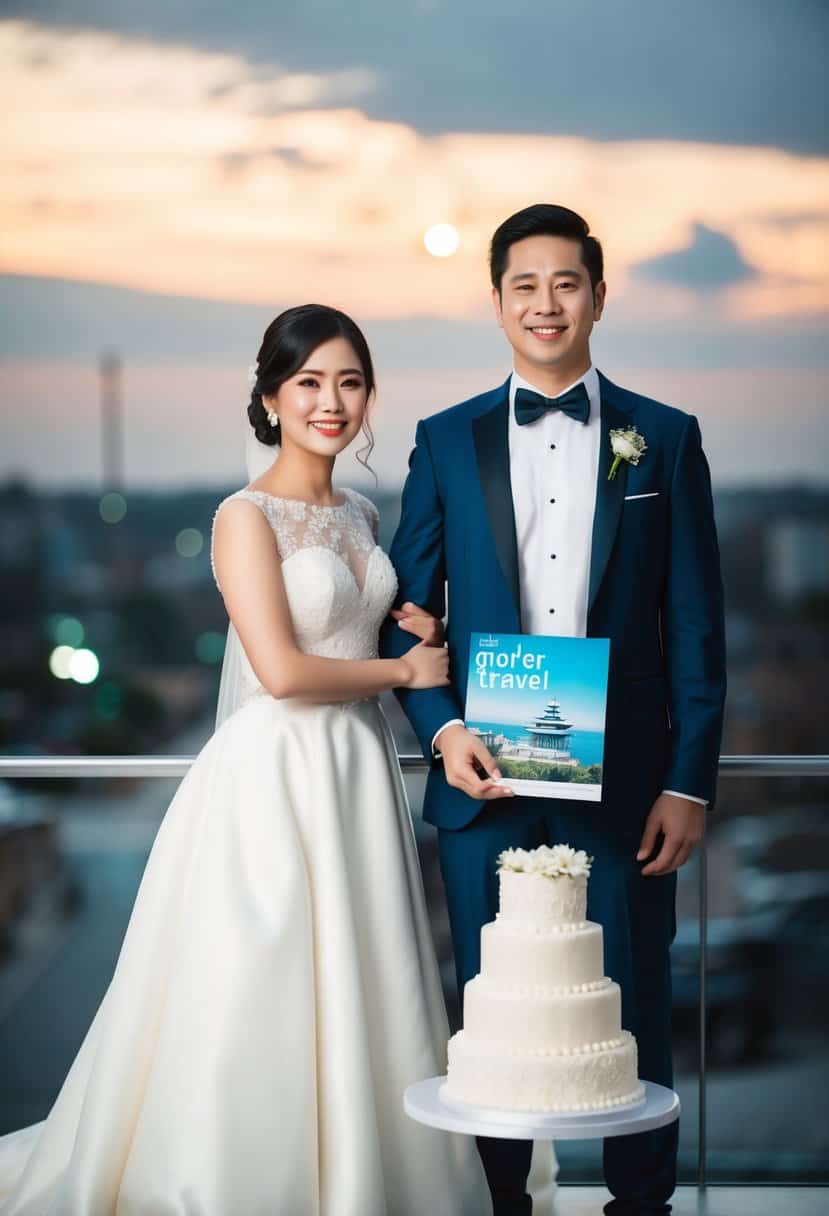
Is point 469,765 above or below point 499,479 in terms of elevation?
below

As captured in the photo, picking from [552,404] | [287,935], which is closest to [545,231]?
[552,404]

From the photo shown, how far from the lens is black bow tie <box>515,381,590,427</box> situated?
2961 millimetres

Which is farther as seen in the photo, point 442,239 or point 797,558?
point 797,558

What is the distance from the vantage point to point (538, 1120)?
2.40 metres

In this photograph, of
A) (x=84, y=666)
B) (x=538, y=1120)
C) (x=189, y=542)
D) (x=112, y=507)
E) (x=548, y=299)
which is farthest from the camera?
(x=84, y=666)

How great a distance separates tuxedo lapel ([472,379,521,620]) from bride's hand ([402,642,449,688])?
0.62 feet

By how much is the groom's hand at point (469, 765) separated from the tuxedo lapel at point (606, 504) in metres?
0.34

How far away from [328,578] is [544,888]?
78 centimetres

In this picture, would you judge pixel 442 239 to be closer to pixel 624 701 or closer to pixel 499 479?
pixel 499 479

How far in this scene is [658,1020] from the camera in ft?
9.81

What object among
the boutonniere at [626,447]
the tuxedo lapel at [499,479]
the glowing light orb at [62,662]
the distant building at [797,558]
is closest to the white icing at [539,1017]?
the tuxedo lapel at [499,479]

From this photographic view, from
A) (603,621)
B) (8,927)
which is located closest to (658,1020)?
(603,621)

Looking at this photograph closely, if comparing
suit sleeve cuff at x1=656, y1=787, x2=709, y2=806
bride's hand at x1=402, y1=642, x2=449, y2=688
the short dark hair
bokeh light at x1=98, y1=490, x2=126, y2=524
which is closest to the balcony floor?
suit sleeve cuff at x1=656, y1=787, x2=709, y2=806

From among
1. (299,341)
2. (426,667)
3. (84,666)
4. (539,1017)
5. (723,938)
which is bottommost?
(723,938)
